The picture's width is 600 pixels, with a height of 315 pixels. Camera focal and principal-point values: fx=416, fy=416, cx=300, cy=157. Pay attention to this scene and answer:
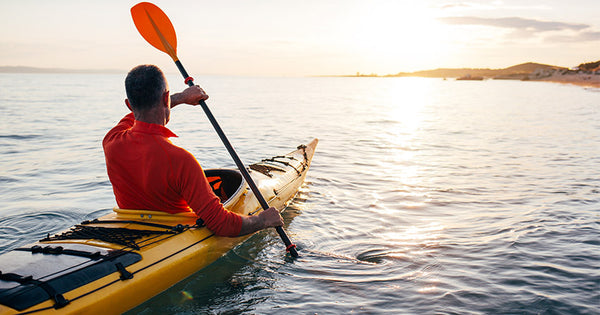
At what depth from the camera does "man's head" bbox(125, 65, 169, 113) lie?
3.17 metres

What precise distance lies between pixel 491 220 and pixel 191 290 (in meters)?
4.56

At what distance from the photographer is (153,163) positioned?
10.7ft

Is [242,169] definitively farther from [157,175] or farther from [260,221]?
[157,175]

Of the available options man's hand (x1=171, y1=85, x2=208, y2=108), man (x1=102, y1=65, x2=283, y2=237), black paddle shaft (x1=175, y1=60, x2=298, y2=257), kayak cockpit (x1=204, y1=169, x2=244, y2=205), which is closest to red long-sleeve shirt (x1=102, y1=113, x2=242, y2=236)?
man (x1=102, y1=65, x2=283, y2=237)

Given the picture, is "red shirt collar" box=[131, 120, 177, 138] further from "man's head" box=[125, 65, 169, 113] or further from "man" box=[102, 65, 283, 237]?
"man's head" box=[125, 65, 169, 113]

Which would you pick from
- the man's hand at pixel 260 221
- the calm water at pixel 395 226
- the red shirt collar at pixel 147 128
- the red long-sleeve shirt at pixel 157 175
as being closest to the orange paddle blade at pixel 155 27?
the red long-sleeve shirt at pixel 157 175

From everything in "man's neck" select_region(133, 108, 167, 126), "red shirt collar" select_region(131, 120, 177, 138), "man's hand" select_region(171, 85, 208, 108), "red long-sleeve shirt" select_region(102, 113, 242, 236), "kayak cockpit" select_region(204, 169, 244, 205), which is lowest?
"kayak cockpit" select_region(204, 169, 244, 205)

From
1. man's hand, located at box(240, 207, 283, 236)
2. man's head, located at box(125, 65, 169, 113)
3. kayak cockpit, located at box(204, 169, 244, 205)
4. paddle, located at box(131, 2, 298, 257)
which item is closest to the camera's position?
man's head, located at box(125, 65, 169, 113)

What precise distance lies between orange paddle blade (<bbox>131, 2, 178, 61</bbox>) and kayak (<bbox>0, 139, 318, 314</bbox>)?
2.11 m

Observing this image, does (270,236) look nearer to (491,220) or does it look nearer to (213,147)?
(491,220)

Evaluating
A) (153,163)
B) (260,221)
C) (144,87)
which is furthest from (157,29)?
(260,221)

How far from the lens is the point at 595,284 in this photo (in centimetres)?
425

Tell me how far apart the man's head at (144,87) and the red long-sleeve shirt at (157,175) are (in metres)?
0.15

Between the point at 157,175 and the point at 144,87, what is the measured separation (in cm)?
70
